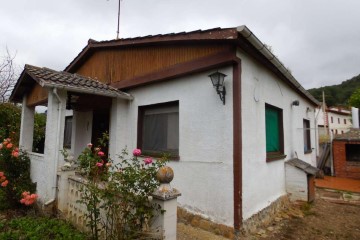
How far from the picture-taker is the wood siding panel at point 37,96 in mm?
5775

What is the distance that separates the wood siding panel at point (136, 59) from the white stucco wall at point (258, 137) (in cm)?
107

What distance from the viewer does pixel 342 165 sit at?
11.0m

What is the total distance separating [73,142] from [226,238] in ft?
23.0

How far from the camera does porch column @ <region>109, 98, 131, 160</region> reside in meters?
6.32

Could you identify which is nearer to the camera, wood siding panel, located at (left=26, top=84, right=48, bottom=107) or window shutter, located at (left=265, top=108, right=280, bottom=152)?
wood siding panel, located at (left=26, top=84, right=48, bottom=107)

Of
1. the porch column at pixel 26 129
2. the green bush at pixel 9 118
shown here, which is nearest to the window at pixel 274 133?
the porch column at pixel 26 129

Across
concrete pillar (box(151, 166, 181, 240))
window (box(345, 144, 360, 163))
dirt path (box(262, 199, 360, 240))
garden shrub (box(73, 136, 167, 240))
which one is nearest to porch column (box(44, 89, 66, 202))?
garden shrub (box(73, 136, 167, 240))

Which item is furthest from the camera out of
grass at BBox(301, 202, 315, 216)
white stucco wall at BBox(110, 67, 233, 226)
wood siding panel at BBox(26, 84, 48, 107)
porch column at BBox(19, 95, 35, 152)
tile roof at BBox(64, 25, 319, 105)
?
porch column at BBox(19, 95, 35, 152)

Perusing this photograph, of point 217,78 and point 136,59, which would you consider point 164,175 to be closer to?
point 217,78

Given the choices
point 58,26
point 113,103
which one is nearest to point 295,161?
point 113,103

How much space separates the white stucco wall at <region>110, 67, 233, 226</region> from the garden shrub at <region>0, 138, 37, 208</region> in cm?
371

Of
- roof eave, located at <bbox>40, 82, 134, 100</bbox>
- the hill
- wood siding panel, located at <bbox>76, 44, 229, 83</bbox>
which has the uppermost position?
the hill

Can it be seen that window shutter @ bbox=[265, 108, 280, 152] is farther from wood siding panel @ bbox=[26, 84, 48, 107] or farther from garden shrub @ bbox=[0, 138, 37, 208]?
garden shrub @ bbox=[0, 138, 37, 208]

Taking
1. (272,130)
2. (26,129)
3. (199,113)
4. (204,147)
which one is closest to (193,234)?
(204,147)
